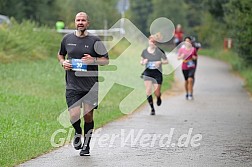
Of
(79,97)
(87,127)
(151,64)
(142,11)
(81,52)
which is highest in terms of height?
(81,52)

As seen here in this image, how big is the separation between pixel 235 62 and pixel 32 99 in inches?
898

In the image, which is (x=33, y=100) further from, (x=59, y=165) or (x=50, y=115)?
(x=59, y=165)

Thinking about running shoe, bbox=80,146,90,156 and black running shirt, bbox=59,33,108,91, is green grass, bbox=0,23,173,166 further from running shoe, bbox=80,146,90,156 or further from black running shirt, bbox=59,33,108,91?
black running shirt, bbox=59,33,108,91

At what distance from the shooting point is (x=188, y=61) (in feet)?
74.0

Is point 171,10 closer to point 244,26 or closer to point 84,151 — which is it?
point 244,26

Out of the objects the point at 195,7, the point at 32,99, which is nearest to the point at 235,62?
the point at 195,7

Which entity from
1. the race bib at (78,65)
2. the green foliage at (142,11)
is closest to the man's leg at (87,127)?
the race bib at (78,65)

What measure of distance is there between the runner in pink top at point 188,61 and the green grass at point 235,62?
4271 mm

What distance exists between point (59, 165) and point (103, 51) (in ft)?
A: 6.44

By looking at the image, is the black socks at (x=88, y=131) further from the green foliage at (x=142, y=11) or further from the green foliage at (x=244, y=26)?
the green foliage at (x=142, y=11)

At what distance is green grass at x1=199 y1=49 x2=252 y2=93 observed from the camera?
2930 centimetres

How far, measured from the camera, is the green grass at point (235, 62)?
96.1 feet

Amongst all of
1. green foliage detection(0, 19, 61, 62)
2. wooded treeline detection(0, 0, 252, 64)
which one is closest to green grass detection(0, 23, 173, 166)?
green foliage detection(0, 19, 61, 62)

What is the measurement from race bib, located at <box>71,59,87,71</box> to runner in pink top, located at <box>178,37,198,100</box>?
37.5ft
